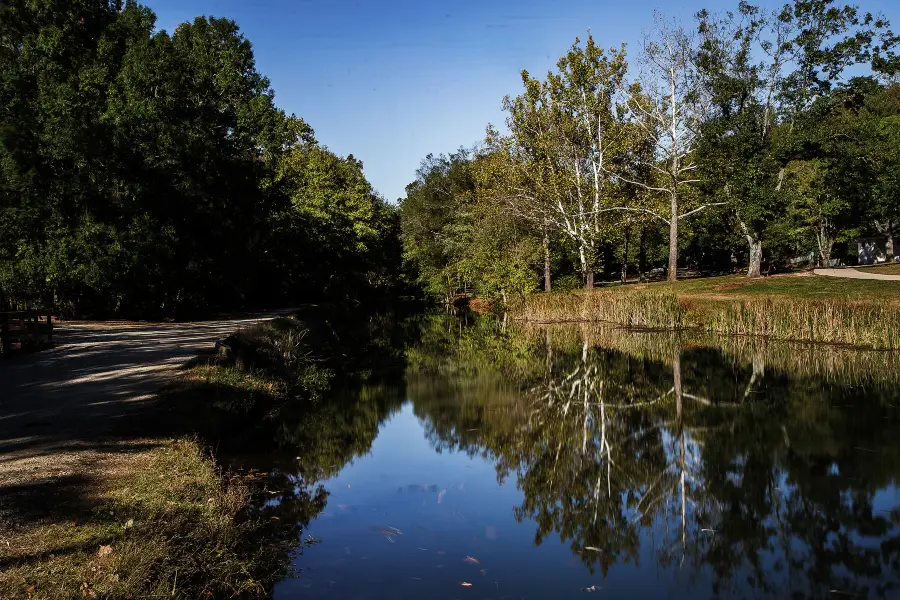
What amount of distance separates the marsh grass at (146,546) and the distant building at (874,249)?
5884 centimetres

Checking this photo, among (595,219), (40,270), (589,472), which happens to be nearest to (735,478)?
(589,472)

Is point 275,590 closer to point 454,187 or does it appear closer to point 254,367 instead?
point 254,367

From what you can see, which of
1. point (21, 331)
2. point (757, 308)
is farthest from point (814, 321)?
A: point (21, 331)

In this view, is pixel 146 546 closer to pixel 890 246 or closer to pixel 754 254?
pixel 754 254

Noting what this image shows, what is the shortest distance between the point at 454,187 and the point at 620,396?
1980 inches

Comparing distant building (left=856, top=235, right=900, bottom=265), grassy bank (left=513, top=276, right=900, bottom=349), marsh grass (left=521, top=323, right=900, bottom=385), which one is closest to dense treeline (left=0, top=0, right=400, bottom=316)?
marsh grass (left=521, top=323, right=900, bottom=385)

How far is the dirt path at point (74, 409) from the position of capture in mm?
8185

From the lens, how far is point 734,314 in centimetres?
2920

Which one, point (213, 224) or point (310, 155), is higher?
point (310, 155)

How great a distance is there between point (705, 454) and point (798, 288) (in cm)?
2191

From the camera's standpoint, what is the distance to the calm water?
796 centimetres

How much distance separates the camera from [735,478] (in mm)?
11320

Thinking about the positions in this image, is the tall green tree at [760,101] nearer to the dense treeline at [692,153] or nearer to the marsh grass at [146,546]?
the dense treeline at [692,153]

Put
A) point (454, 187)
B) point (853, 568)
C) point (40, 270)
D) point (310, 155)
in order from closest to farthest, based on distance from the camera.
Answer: point (853, 568) → point (40, 270) → point (310, 155) → point (454, 187)
